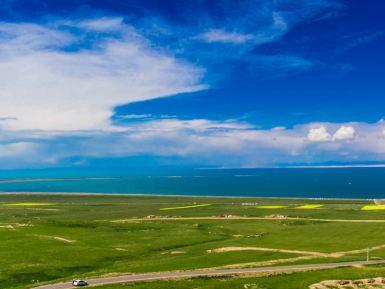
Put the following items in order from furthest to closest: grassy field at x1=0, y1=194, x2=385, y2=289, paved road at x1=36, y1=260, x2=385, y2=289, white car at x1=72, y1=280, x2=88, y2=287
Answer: grassy field at x1=0, y1=194, x2=385, y2=289 < paved road at x1=36, y1=260, x2=385, y2=289 < white car at x1=72, y1=280, x2=88, y2=287

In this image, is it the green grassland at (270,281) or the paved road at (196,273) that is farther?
the paved road at (196,273)

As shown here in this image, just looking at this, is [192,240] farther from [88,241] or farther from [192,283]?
[192,283]

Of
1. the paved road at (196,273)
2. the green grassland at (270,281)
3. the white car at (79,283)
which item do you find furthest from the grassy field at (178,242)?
the white car at (79,283)

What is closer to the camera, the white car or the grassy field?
the white car

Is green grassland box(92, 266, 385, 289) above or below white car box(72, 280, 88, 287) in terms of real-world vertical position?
below

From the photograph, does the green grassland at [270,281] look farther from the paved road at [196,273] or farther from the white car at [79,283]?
the paved road at [196,273]

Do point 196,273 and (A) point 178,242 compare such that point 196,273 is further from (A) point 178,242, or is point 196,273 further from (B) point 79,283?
(A) point 178,242

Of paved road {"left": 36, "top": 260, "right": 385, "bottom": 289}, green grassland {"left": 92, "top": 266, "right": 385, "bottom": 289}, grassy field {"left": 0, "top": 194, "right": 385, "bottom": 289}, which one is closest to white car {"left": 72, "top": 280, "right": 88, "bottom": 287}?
paved road {"left": 36, "top": 260, "right": 385, "bottom": 289}

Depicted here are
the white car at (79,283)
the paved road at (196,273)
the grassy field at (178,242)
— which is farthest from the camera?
the grassy field at (178,242)

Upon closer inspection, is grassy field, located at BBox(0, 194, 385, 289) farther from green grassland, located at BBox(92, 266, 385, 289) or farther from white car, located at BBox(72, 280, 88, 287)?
white car, located at BBox(72, 280, 88, 287)
